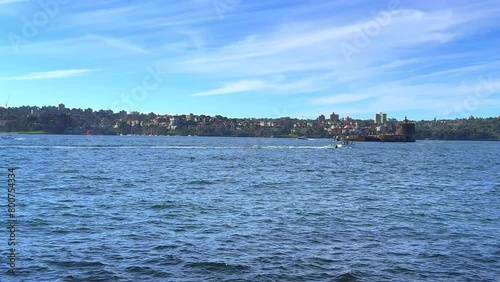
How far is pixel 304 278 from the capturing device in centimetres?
1794

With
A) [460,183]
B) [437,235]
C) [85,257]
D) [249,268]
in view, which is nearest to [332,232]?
[437,235]

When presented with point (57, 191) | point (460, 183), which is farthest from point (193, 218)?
point (460, 183)

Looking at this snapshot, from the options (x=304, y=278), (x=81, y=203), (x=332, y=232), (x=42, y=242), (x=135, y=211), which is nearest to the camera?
(x=304, y=278)

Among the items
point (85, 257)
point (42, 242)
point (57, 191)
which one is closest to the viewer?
point (85, 257)

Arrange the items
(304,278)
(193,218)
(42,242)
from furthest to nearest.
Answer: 1. (193,218)
2. (42,242)
3. (304,278)

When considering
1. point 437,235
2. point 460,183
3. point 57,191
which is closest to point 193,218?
point 437,235

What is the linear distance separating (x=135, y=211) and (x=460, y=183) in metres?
39.8

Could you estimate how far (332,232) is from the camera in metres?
25.7

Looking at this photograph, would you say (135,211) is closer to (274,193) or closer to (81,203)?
(81,203)

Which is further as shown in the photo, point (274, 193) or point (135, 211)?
point (274, 193)

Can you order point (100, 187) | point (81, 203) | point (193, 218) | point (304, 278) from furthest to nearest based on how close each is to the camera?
point (100, 187) → point (81, 203) → point (193, 218) → point (304, 278)

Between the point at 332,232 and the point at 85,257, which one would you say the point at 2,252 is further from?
the point at 332,232

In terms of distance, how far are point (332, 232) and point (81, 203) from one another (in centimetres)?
1864

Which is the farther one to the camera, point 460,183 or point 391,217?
point 460,183
